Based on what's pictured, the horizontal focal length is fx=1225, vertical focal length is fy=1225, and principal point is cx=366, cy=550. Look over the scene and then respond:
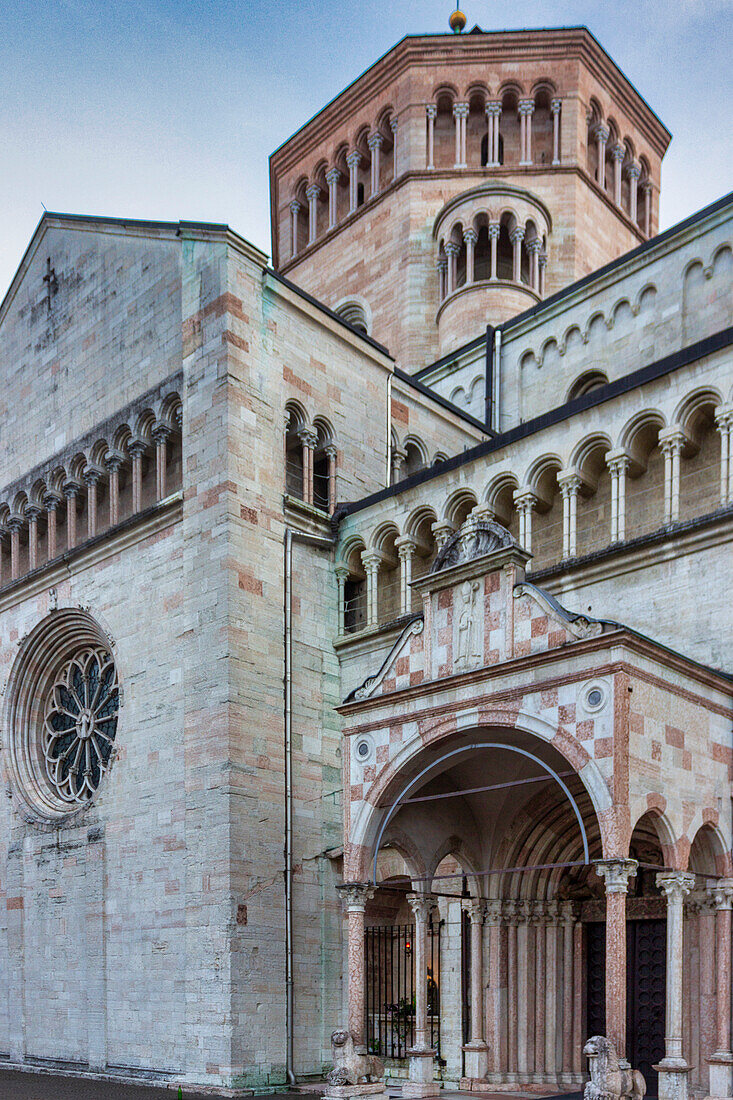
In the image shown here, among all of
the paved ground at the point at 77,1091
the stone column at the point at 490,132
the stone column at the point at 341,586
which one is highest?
the stone column at the point at 490,132

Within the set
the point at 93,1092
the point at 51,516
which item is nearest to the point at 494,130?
the point at 51,516

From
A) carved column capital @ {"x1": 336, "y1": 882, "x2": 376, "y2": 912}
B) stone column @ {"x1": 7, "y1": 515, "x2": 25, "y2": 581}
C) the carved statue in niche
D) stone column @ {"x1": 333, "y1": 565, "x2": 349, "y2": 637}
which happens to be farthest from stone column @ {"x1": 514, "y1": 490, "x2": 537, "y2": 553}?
stone column @ {"x1": 7, "y1": 515, "x2": 25, "y2": 581}

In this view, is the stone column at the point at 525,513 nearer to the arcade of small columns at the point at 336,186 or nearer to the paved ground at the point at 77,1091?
the paved ground at the point at 77,1091

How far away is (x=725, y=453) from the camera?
1695 cm

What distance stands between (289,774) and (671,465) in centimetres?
804

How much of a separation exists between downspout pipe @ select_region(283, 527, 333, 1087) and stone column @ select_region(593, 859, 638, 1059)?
755 cm

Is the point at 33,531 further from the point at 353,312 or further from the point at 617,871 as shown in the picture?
the point at 617,871

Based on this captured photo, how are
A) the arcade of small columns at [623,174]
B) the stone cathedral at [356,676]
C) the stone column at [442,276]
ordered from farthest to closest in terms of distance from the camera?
1. the arcade of small columns at [623,174]
2. the stone column at [442,276]
3. the stone cathedral at [356,676]

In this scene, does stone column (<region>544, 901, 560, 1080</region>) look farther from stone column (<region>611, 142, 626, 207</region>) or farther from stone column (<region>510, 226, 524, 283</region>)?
stone column (<region>611, 142, 626, 207</region>)

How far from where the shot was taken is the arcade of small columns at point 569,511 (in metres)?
17.1

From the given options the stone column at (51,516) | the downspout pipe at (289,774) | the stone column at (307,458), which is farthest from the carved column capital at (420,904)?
the stone column at (51,516)

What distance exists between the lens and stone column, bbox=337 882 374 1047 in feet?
52.5

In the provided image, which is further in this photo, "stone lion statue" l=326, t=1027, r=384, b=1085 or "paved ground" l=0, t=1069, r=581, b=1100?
"paved ground" l=0, t=1069, r=581, b=1100

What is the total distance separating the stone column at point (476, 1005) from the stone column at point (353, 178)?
24.5 metres
